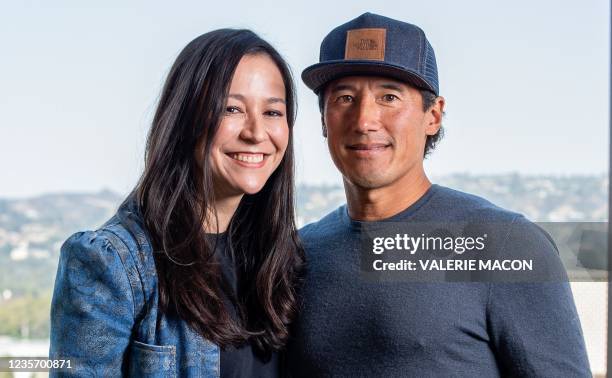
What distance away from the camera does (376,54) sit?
4.66 feet

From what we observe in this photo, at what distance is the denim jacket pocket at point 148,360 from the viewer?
1250 millimetres

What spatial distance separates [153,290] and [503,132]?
2.83 meters

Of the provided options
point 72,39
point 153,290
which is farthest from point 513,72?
point 153,290

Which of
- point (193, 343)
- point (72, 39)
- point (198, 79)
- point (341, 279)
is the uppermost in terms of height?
point (72, 39)

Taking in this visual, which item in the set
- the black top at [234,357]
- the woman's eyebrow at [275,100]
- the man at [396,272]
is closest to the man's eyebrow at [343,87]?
the man at [396,272]

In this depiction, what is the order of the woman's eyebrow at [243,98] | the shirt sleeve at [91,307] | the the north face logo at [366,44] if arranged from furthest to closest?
the the north face logo at [366,44], the woman's eyebrow at [243,98], the shirt sleeve at [91,307]

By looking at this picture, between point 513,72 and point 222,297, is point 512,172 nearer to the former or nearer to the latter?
point 513,72

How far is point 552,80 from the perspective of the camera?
4070 millimetres

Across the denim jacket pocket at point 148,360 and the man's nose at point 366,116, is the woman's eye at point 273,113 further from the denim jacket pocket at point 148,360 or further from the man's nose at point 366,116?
the denim jacket pocket at point 148,360

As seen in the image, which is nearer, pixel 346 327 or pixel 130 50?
pixel 346 327

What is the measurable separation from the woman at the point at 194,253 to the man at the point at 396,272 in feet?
0.27

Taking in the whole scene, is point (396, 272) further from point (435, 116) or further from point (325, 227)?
point (435, 116)

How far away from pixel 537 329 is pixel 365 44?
0.56 meters

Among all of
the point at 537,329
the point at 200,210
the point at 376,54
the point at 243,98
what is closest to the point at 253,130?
the point at 243,98
